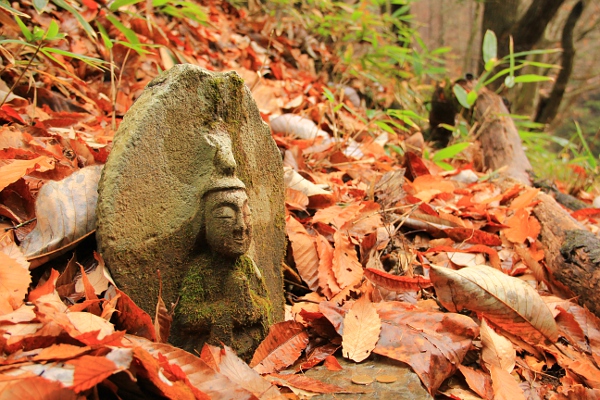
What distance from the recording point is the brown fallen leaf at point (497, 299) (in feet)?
5.58

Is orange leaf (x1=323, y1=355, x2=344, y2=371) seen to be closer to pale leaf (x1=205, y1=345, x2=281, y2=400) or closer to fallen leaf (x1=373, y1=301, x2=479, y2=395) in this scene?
fallen leaf (x1=373, y1=301, x2=479, y2=395)

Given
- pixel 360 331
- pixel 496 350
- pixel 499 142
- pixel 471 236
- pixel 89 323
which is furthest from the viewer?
pixel 499 142

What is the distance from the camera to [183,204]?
1.30 metres

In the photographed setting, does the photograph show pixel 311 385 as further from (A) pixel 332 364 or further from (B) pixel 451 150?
(B) pixel 451 150

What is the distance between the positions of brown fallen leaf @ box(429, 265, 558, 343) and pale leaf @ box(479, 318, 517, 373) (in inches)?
3.3

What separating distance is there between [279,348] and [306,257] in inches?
19.5

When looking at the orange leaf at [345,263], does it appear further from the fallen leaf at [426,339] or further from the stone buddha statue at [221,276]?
the stone buddha statue at [221,276]

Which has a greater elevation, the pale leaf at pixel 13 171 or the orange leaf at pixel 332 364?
the pale leaf at pixel 13 171

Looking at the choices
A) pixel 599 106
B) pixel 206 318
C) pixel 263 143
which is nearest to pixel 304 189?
pixel 263 143

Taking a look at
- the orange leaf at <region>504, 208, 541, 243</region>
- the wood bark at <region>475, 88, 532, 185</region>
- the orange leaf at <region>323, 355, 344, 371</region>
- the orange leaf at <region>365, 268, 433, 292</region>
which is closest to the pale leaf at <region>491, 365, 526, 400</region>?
the orange leaf at <region>365, 268, 433, 292</region>

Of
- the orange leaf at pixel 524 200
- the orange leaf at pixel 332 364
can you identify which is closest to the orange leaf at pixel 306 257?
the orange leaf at pixel 332 364

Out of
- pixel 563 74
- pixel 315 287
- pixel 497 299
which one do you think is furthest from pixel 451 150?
pixel 563 74

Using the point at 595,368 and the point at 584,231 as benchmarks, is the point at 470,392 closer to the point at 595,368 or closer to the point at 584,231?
the point at 595,368

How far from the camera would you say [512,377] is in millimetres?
1512
